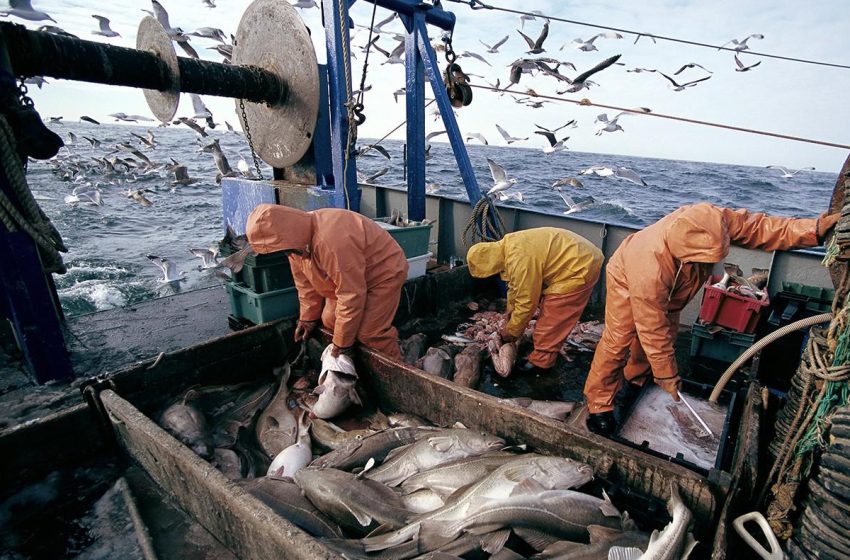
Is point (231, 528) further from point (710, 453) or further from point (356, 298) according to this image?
point (710, 453)

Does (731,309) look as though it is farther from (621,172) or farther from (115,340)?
(115,340)

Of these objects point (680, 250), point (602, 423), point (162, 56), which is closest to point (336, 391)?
point (602, 423)

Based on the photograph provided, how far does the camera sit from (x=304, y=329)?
394 centimetres

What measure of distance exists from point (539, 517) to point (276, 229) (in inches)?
98.6

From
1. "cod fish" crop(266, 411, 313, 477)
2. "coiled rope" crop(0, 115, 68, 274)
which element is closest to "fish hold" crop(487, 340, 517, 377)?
"cod fish" crop(266, 411, 313, 477)

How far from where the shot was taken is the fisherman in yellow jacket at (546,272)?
4.26m

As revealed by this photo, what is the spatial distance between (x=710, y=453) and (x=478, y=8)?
18.6 ft

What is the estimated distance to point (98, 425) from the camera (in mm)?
2816

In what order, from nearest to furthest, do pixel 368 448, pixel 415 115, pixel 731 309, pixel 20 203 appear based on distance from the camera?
1. pixel 368 448
2. pixel 20 203
3. pixel 731 309
4. pixel 415 115

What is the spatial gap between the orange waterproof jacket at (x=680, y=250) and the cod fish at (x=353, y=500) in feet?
7.07

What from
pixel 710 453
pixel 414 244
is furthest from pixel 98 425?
pixel 710 453

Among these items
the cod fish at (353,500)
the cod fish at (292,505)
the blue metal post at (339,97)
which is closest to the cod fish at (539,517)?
the cod fish at (353,500)

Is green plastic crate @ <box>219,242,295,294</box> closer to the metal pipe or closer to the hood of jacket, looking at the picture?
the hood of jacket

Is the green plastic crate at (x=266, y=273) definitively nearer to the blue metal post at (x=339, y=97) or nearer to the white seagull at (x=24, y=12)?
the blue metal post at (x=339, y=97)
